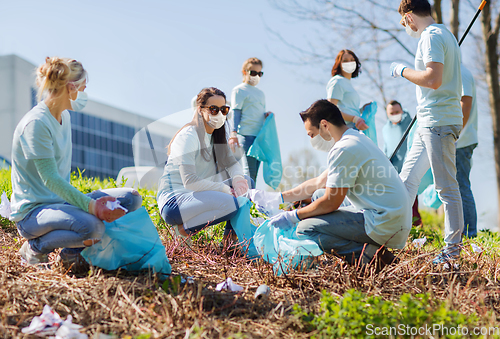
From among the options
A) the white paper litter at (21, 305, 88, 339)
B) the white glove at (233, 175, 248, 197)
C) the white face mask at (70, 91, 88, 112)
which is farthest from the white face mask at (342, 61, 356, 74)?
the white paper litter at (21, 305, 88, 339)

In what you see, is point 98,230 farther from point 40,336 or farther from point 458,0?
point 458,0

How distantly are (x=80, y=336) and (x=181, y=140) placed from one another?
1.66m

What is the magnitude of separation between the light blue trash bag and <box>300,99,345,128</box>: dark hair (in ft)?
3.97

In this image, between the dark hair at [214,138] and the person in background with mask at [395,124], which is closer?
the dark hair at [214,138]

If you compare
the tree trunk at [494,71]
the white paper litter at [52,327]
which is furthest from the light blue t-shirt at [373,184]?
the tree trunk at [494,71]

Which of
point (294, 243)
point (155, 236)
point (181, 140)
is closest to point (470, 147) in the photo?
point (294, 243)

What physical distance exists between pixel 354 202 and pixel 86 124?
35366 millimetres

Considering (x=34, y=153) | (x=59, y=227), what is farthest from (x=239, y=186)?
(x=34, y=153)

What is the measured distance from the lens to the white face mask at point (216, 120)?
3.24 metres

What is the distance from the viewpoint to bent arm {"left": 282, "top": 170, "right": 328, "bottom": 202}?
3092 millimetres

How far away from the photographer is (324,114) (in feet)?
8.44

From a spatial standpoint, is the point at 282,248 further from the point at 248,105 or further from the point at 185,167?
the point at 248,105

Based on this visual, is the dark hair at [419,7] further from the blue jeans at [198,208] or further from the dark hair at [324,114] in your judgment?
the blue jeans at [198,208]

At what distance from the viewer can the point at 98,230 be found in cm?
228
